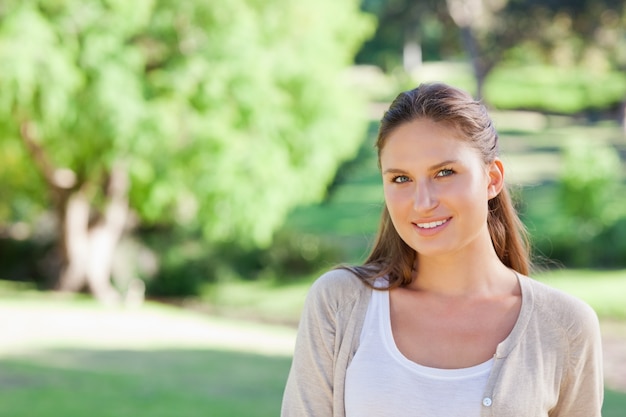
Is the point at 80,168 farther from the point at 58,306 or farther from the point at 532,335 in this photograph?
the point at 532,335

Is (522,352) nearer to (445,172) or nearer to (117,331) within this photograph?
(445,172)

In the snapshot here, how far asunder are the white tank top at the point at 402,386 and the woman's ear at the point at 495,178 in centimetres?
40

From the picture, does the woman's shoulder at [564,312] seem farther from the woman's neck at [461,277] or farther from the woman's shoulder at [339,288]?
the woman's shoulder at [339,288]

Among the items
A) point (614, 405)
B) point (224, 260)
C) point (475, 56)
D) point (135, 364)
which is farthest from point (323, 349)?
point (475, 56)

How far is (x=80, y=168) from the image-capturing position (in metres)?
18.4

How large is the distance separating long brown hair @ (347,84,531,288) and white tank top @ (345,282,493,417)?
7.2 inches

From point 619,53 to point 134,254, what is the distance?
27.0 meters

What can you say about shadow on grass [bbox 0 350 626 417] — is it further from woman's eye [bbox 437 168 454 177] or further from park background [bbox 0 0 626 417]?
woman's eye [bbox 437 168 454 177]

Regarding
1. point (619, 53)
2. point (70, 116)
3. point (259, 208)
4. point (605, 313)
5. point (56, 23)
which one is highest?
point (619, 53)

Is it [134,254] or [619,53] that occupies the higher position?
[619,53]

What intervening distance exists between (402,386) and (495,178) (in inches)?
21.2

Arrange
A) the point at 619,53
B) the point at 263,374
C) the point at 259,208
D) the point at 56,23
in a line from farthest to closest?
the point at 619,53
the point at 259,208
the point at 56,23
the point at 263,374

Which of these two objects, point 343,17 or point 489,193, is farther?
point 343,17

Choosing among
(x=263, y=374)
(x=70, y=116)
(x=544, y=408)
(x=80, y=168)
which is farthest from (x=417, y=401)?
(x=80, y=168)
